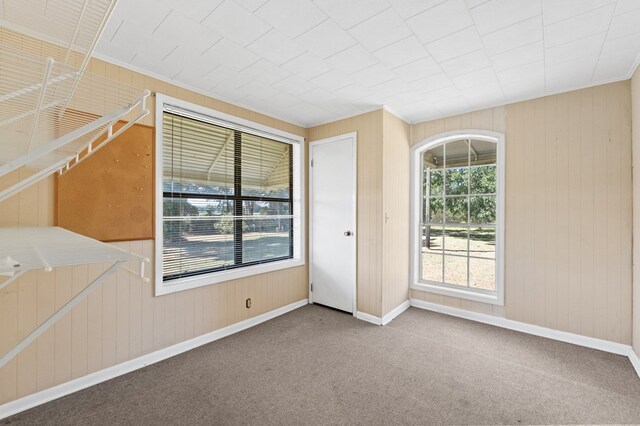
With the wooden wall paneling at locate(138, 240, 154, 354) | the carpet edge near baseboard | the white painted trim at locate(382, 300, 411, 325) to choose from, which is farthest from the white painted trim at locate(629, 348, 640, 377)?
the wooden wall paneling at locate(138, 240, 154, 354)

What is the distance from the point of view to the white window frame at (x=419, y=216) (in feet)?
10.7

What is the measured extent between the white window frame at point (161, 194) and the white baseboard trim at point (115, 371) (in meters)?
0.52

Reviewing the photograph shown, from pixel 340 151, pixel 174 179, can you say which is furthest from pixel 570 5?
pixel 174 179

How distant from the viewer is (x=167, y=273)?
2656 mm

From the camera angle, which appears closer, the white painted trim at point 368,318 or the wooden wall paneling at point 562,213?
the wooden wall paneling at point 562,213

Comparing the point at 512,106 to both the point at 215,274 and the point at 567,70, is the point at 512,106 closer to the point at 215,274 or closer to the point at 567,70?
the point at 567,70

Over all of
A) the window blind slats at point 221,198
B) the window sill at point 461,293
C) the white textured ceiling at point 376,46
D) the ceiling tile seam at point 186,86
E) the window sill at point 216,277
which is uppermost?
the white textured ceiling at point 376,46

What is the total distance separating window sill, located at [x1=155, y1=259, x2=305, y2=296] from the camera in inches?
102

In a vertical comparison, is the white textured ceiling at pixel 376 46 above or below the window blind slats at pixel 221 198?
above

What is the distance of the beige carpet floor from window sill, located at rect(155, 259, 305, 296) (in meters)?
0.61

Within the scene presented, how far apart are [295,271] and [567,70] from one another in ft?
11.4

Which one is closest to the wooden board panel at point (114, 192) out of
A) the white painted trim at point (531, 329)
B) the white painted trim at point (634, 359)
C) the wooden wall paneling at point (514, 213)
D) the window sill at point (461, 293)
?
the window sill at point (461, 293)

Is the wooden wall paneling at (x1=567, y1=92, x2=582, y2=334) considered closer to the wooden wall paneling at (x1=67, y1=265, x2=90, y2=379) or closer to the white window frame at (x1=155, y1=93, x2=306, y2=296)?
the white window frame at (x1=155, y1=93, x2=306, y2=296)

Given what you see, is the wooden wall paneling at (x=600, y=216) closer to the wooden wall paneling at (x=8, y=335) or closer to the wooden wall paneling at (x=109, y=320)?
the wooden wall paneling at (x=109, y=320)
